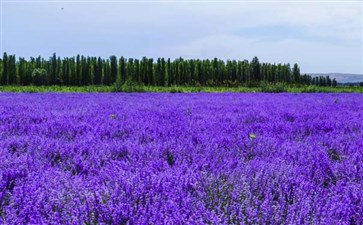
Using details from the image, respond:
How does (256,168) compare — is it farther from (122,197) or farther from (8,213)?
(8,213)

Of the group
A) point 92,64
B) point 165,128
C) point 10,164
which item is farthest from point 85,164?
point 92,64

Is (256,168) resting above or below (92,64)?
below

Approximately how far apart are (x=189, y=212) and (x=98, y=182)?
2.46 feet

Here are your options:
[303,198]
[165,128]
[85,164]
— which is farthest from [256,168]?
[165,128]

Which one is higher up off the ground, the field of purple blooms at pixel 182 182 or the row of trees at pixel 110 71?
the row of trees at pixel 110 71

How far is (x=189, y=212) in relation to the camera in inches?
74.1

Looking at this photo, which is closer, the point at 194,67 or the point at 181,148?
the point at 181,148

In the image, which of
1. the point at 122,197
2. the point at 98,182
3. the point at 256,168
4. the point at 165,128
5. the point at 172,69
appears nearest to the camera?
the point at 122,197

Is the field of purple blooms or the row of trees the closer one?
the field of purple blooms

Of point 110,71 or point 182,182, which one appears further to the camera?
point 110,71

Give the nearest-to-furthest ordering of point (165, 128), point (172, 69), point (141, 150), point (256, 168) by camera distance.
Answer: point (256, 168), point (141, 150), point (165, 128), point (172, 69)

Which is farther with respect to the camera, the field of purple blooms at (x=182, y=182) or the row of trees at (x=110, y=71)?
the row of trees at (x=110, y=71)

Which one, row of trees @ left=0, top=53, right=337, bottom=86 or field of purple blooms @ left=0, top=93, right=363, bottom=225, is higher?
row of trees @ left=0, top=53, right=337, bottom=86

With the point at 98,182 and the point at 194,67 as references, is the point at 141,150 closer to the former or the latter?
the point at 98,182
